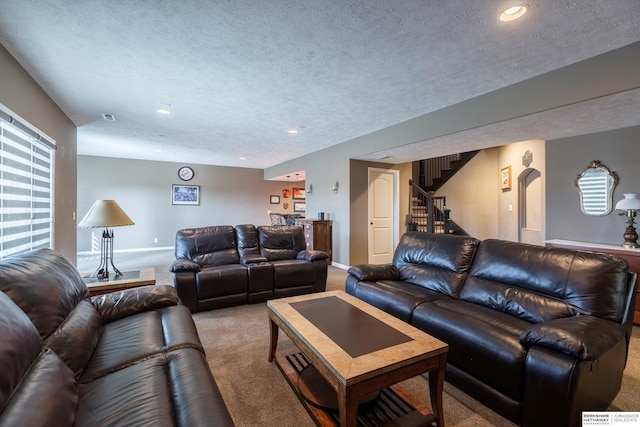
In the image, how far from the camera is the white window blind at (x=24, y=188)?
232 cm

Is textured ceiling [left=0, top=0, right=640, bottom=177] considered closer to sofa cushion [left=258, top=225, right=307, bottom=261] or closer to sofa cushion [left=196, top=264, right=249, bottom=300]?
sofa cushion [left=258, top=225, right=307, bottom=261]

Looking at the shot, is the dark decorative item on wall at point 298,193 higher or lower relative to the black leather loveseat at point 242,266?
higher

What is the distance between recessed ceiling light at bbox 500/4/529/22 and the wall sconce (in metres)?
2.66

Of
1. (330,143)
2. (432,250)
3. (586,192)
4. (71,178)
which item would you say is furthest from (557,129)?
(71,178)

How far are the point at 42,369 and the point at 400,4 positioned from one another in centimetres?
265

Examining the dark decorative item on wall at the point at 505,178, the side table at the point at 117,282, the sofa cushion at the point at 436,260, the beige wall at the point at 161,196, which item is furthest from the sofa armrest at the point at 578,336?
the beige wall at the point at 161,196

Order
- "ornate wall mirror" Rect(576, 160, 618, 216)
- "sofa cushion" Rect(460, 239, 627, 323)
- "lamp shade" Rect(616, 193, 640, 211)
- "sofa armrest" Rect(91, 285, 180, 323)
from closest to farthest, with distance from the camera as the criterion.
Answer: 1. "sofa cushion" Rect(460, 239, 627, 323)
2. "sofa armrest" Rect(91, 285, 180, 323)
3. "lamp shade" Rect(616, 193, 640, 211)
4. "ornate wall mirror" Rect(576, 160, 618, 216)

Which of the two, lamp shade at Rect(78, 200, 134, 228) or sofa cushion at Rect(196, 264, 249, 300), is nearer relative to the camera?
lamp shade at Rect(78, 200, 134, 228)

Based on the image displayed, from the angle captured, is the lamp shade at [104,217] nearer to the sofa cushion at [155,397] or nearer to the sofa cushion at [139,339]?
the sofa cushion at [139,339]

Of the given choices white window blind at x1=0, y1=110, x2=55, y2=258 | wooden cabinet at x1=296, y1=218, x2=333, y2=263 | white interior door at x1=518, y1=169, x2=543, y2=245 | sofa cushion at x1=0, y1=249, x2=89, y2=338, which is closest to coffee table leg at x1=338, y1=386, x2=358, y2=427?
sofa cushion at x1=0, y1=249, x2=89, y2=338

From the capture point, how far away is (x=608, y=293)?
1747 mm

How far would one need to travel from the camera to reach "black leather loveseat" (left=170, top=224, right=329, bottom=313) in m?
3.29

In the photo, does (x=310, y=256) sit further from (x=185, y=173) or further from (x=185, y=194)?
(x=185, y=173)

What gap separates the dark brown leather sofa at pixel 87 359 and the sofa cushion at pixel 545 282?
82.7 inches
